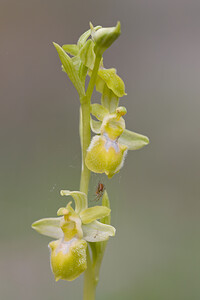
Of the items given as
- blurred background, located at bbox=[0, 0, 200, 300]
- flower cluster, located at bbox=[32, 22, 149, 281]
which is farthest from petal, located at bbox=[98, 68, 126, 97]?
blurred background, located at bbox=[0, 0, 200, 300]

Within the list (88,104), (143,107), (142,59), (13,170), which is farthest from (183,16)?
(88,104)

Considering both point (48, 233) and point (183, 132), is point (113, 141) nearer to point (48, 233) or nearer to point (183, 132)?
point (48, 233)

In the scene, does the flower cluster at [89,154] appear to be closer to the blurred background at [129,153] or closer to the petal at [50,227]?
the petal at [50,227]

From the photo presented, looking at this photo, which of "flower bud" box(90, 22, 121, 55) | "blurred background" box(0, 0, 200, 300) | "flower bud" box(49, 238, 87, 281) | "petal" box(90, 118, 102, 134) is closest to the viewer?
"flower bud" box(90, 22, 121, 55)

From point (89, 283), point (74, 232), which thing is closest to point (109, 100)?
point (74, 232)

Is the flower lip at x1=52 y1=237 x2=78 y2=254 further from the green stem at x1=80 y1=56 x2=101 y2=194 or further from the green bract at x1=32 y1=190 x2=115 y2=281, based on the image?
the green stem at x1=80 y1=56 x2=101 y2=194

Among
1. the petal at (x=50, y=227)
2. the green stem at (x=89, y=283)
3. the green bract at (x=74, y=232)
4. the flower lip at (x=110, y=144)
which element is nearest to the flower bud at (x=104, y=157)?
the flower lip at (x=110, y=144)
